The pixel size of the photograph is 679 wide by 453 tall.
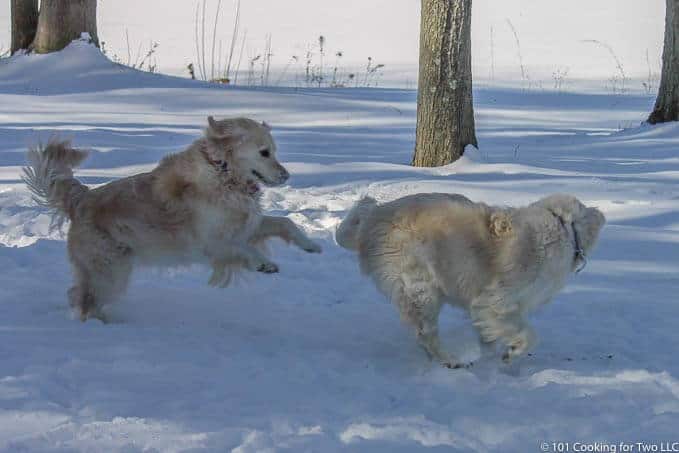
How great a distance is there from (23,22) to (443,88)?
837cm

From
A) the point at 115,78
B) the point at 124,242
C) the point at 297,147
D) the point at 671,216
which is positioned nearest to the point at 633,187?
the point at 671,216

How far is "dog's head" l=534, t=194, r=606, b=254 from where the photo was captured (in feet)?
14.9

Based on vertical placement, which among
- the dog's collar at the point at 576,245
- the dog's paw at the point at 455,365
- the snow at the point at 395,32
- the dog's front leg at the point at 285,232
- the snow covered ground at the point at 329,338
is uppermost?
the snow at the point at 395,32

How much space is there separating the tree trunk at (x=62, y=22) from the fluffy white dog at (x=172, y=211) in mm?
8709

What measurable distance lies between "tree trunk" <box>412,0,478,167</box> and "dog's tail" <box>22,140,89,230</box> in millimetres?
4336

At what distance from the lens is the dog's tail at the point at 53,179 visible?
5395 millimetres

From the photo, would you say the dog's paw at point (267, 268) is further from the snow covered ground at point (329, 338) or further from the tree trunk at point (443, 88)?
the tree trunk at point (443, 88)

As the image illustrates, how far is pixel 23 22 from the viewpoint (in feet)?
47.1

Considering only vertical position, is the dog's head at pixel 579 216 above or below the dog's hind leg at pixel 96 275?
above

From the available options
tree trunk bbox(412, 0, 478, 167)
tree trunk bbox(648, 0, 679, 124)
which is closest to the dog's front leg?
tree trunk bbox(412, 0, 478, 167)

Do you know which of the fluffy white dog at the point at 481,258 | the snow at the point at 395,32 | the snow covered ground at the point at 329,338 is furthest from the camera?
the snow at the point at 395,32

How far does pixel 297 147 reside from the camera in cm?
974

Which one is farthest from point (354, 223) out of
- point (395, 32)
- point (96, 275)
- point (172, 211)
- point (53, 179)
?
point (395, 32)

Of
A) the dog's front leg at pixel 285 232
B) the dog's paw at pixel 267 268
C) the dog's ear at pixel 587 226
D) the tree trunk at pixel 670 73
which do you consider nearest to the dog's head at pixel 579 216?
the dog's ear at pixel 587 226
